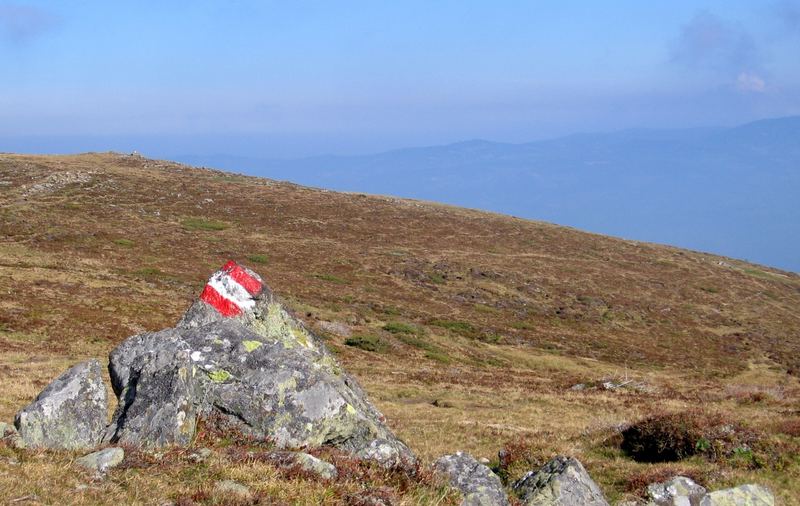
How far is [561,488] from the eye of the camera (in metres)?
10.9

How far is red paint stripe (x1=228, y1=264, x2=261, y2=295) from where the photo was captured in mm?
15617

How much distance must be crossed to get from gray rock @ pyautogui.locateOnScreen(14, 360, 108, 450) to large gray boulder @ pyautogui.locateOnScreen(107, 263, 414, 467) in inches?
14.2

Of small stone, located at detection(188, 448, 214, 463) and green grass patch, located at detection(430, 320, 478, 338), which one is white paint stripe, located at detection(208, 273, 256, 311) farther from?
green grass patch, located at detection(430, 320, 478, 338)

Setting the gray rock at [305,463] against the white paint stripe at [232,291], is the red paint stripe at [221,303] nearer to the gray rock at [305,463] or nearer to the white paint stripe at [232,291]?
the white paint stripe at [232,291]

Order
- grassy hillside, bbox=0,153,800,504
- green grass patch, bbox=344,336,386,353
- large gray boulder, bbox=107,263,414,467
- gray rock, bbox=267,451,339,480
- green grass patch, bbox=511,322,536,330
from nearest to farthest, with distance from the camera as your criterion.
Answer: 1. gray rock, bbox=267,451,339,480
2. large gray boulder, bbox=107,263,414,467
3. grassy hillside, bbox=0,153,800,504
4. green grass patch, bbox=344,336,386,353
5. green grass patch, bbox=511,322,536,330

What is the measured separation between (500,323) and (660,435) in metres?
43.0

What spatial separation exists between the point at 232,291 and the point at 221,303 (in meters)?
0.38

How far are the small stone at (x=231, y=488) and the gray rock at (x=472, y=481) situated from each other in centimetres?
331

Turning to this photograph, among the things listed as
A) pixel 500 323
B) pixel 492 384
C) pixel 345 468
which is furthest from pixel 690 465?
pixel 500 323

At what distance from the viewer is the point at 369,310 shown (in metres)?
54.1

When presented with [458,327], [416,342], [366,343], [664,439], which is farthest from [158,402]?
[458,327]

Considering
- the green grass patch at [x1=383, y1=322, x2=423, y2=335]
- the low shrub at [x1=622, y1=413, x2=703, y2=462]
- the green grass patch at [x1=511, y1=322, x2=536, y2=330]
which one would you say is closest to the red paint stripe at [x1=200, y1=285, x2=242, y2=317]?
the low shrub at [x1=622, y1=413, x2=703, y2=462]

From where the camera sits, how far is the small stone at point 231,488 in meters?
8.37

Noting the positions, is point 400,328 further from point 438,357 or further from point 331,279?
point 331,279
